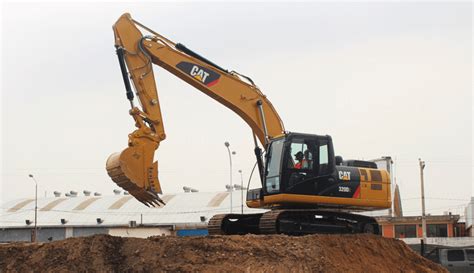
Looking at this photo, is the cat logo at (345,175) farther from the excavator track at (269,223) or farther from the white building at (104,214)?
the white building at (104,214)

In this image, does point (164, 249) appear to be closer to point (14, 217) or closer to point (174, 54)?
point (174, 54)

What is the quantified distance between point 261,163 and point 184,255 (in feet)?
15.9

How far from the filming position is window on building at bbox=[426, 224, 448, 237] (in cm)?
5109

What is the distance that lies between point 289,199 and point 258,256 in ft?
8.04

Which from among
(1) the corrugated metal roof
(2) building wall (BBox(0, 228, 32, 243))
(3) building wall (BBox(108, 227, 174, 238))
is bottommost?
(2) building wall (BBox(0, 228, 32, 243))

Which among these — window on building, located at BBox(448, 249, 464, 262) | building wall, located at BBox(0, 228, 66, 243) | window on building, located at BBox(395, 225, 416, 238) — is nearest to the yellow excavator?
window on building, located at BBox(448, 249, 464, 262)

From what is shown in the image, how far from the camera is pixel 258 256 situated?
12.9 meters

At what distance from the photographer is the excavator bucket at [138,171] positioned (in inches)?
570

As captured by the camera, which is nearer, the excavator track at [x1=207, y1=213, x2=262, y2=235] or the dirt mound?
the dirt mound

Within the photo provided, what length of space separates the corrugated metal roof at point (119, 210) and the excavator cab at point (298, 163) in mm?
37475

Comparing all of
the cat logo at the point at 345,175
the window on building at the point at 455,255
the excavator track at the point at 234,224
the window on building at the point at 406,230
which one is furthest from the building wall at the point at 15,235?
the cat logo at the point at 345,175

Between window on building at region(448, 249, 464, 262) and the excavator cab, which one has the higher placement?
the excavator cab

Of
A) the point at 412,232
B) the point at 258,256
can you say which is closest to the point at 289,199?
the point at 258,256

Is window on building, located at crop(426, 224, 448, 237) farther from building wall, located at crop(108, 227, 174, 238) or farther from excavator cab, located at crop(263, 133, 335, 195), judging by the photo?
excavator cab, located at crop(263, 133, 335, 195)
